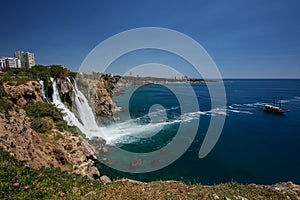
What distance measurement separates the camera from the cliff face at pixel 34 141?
7934mm

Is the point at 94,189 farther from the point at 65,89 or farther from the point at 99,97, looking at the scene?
the point at 99,97

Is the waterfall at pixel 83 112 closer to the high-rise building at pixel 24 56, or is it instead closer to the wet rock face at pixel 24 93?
the wet rock face at pixel 24 93

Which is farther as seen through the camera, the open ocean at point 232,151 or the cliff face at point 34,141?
the open ocean at point 232,151

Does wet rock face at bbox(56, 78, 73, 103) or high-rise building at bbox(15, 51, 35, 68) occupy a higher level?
high-rise building at bbox(15, 51, 35, 68)

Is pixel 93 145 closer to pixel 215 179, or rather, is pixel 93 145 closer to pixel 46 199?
pixel 215 179

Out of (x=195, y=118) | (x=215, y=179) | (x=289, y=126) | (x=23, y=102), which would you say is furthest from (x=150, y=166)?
(x=289, y=126)

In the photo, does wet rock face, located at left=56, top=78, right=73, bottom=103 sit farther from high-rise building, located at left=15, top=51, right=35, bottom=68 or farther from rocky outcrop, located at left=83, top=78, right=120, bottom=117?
high-rise building, located at left=15, top=51, right=35, bottom=68

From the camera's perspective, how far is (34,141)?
396 inches

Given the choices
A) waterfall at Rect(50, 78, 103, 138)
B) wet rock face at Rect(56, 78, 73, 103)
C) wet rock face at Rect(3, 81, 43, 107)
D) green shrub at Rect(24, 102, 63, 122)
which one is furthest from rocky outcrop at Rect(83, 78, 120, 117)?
green shrub at Rect(24, 102, 63, 122)

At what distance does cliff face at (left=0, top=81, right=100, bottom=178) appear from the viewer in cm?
793

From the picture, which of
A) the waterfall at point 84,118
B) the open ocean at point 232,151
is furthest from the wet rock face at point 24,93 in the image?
the open ocean at point 232,151

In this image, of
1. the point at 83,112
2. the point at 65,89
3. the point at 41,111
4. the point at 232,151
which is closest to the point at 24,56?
the point at 65,89

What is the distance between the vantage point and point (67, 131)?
43.1 feet

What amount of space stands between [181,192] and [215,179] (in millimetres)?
10891
